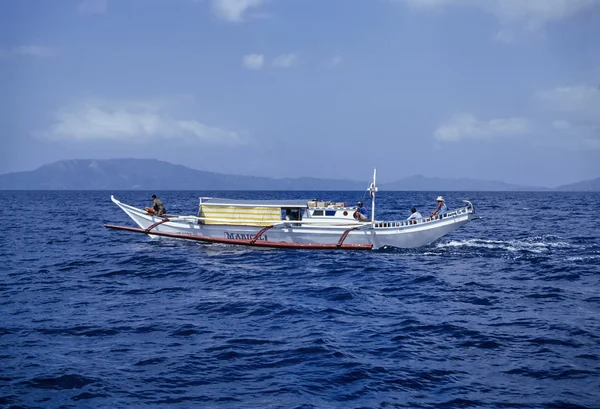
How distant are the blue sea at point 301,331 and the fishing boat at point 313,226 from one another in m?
2.18

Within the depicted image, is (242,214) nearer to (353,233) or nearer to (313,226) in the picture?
(313,226)

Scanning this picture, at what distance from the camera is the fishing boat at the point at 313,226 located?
34.8m

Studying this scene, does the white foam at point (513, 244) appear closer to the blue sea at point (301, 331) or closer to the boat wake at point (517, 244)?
the boat wake at point (517, 244)

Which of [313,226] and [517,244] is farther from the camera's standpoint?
[517,244]

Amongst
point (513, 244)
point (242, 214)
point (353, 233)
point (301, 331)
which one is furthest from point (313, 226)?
point (301, 331)

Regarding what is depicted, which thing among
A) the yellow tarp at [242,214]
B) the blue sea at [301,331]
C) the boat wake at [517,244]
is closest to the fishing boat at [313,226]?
the yellow tarp at [242,214]

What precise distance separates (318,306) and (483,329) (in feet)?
20.6

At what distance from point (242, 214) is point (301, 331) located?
1933 centimetres

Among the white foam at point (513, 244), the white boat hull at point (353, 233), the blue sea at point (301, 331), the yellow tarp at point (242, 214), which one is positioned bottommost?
the blue sea at point (301, 331)

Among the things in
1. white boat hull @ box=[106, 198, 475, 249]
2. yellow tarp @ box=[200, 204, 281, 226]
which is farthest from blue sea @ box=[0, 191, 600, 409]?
yellow tarp @ box=[200, 204, 281, 226]

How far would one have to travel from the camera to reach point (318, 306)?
21344 mm

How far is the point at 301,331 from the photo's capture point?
1769 centimetres

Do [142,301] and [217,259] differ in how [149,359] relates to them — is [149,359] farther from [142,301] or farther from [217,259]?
[217,259]

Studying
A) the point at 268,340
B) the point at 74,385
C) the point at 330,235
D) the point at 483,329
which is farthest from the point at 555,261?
the point at 74,385
